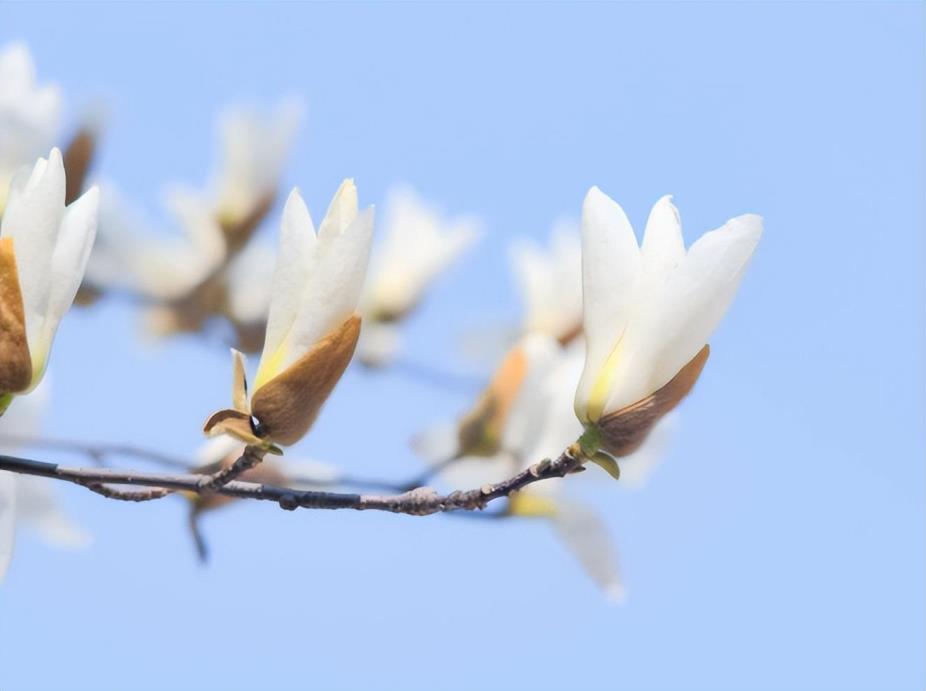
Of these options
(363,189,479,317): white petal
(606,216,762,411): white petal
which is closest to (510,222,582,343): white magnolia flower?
(363,189,479,317): white petal

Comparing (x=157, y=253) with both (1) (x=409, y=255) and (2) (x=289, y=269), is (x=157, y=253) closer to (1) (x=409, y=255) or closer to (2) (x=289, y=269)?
(1) (x=409, y=255)

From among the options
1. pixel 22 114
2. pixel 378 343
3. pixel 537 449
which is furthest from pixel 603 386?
pixel 378 343

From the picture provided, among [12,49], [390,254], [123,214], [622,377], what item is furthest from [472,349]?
[622,377]

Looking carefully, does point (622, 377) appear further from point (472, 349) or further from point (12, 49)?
point (472, 349)

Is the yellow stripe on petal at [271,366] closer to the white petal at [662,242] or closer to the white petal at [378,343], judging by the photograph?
the white petal at [662,242]

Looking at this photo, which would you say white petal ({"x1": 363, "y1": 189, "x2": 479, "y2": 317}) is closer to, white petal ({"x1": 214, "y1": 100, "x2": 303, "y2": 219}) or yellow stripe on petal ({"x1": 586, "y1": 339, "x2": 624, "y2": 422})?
white petal ({"x1": 214, "y1": 100, "x2": 303, "y2": 219})

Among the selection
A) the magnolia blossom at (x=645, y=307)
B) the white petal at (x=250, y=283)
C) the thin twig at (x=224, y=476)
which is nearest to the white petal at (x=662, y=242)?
the magnolia blossom at (x=645, y=307)

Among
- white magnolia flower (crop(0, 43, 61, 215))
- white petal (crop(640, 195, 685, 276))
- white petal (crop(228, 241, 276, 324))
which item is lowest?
white petal (crop(640, 195, 685, 276))
